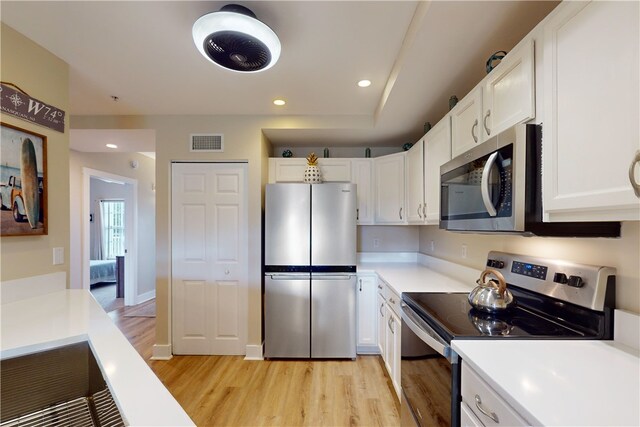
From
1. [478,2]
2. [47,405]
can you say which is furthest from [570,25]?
[47,405]

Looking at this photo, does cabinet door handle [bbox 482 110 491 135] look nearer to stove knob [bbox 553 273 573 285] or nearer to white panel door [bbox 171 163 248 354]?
stove knob [bbox 553 273 573 285]

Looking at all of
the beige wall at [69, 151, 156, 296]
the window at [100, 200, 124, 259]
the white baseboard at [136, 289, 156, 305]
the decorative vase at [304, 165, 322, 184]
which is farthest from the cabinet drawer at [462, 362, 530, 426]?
the window at [100, 200, 124, 259]

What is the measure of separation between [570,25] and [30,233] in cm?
272

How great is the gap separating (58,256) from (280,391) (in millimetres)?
1863

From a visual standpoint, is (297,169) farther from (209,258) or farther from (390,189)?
(209,258)

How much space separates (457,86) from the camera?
1.95 meters

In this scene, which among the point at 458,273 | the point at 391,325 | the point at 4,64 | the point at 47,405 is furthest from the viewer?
the point at 458,273

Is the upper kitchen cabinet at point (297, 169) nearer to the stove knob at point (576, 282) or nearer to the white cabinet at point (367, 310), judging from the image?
the white cabinet at point (367, 310)

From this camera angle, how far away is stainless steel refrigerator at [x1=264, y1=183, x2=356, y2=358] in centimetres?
271

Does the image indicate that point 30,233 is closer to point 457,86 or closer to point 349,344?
point 349,344

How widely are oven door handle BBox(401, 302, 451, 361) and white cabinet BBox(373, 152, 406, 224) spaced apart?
1.47 meters

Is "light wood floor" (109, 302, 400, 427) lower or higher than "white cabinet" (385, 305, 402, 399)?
lower

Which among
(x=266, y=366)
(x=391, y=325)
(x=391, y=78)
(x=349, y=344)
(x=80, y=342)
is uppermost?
(x=391, y=78)

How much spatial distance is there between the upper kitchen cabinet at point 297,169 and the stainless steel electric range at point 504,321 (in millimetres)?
1814
